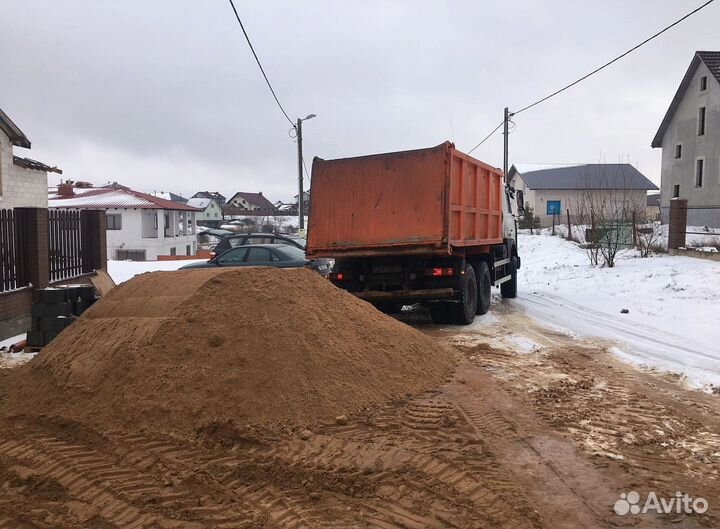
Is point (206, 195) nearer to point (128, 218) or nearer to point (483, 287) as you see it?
point (128, 218)

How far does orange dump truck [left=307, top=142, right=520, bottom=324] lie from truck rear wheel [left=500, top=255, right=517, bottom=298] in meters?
4.35

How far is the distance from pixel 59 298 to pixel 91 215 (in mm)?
5857

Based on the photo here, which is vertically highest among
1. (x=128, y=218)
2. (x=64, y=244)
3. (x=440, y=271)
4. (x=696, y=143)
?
(x=696, y=143)

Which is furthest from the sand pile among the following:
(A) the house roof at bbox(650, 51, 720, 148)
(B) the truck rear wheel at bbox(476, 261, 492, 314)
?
(A) the house roof at bbox(650, 51, 720, 148)

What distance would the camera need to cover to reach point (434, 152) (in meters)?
9.98

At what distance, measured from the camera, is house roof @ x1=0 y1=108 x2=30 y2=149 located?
14.9 meters

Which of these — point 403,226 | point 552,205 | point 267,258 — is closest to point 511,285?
point 267,258

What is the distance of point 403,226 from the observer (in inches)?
400

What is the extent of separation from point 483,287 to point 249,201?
412ft

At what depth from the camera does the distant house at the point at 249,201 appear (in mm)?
129500

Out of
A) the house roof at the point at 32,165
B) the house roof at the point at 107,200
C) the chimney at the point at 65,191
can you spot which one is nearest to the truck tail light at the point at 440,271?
the house roof at the point at 32,165

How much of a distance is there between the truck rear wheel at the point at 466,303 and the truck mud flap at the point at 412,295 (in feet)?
1.06

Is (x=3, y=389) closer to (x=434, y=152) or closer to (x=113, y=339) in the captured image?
(x=113, y=339)

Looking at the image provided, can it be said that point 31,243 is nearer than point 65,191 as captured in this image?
Yes
